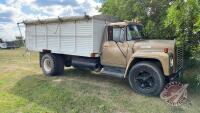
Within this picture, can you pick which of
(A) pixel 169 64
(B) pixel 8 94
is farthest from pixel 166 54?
(B) pixel 8 94

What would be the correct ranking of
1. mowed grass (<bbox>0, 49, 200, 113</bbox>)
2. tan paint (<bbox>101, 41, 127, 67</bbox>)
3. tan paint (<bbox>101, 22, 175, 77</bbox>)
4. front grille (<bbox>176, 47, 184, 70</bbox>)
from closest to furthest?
1. mowed grass (<bbox>0, 49, 200, 113</bbox>)
2. tan paint (<bbox>101, 22, 175, 77</bbox>)
3. front grille (<bbox>176, 47, 184, 70</bbox>)
4. tan paint (<bbox>101, 41, 127, 67</bbox>)

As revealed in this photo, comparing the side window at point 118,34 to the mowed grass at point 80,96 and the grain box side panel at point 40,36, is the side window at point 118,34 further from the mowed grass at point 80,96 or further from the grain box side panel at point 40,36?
the grain box side panel at point 40,36

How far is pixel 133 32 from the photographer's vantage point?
937cm

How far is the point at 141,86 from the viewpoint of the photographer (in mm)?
8438

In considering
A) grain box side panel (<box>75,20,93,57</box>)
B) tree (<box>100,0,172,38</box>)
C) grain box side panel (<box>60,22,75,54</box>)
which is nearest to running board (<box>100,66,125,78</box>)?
grain box side panel (<box>75,20,93,57</box>)

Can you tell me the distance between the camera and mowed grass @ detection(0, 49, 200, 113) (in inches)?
294

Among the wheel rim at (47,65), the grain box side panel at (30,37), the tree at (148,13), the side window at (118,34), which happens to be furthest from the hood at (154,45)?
the grain box side panel at (30,37)

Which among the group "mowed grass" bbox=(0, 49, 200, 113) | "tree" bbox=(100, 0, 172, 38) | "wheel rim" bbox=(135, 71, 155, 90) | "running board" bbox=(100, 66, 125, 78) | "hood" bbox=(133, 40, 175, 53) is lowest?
"mowed grass" bbox=(0, 49, 200, 113)

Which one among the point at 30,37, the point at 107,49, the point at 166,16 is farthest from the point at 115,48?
the point at 30,37

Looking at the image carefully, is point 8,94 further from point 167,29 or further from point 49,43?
point 167,29

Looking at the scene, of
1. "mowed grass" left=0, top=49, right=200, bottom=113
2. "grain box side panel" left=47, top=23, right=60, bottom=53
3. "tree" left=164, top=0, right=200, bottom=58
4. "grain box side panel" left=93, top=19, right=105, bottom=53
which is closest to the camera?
"tree" left=164, top=0, right=200, bottom=58

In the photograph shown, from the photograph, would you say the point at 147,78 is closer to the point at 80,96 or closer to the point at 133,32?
the point at 133,32

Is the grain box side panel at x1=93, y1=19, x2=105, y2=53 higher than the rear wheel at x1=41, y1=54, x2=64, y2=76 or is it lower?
higher

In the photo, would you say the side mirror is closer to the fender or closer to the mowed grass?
the fender
